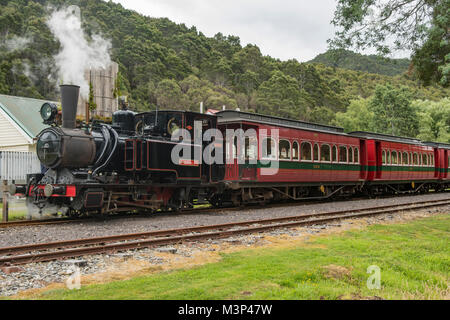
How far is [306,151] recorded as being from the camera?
16844mm

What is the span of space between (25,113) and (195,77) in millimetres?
38140

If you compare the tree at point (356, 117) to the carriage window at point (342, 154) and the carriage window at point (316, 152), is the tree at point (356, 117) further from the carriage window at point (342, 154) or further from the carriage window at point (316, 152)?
the carriage window at point (316, 152)

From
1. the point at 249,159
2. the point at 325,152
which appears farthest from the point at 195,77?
the point at 249,159

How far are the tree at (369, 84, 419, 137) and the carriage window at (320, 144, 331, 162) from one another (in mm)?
31749

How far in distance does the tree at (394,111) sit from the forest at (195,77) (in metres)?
0.11

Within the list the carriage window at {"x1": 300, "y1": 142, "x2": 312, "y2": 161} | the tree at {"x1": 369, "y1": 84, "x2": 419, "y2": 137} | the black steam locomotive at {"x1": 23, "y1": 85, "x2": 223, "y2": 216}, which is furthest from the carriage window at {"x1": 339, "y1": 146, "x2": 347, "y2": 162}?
the tree at {"x1": 369, "y1": 84, "x2": 419, "y2": 137}

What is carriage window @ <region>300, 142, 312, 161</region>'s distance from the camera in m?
16.6

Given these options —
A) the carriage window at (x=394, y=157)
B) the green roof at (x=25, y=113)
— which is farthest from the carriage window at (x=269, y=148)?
the green roof at (x=25, y=113)

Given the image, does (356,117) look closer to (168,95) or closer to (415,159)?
(168,95)

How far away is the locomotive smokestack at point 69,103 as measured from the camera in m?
10.2

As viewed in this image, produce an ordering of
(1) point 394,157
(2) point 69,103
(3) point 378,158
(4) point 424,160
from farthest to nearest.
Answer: (4) point 424,160 < (1) point 394,157 < (3) point 378,158 < (2) point 69,103

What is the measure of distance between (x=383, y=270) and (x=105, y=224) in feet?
23.0

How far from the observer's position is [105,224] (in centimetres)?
1028
